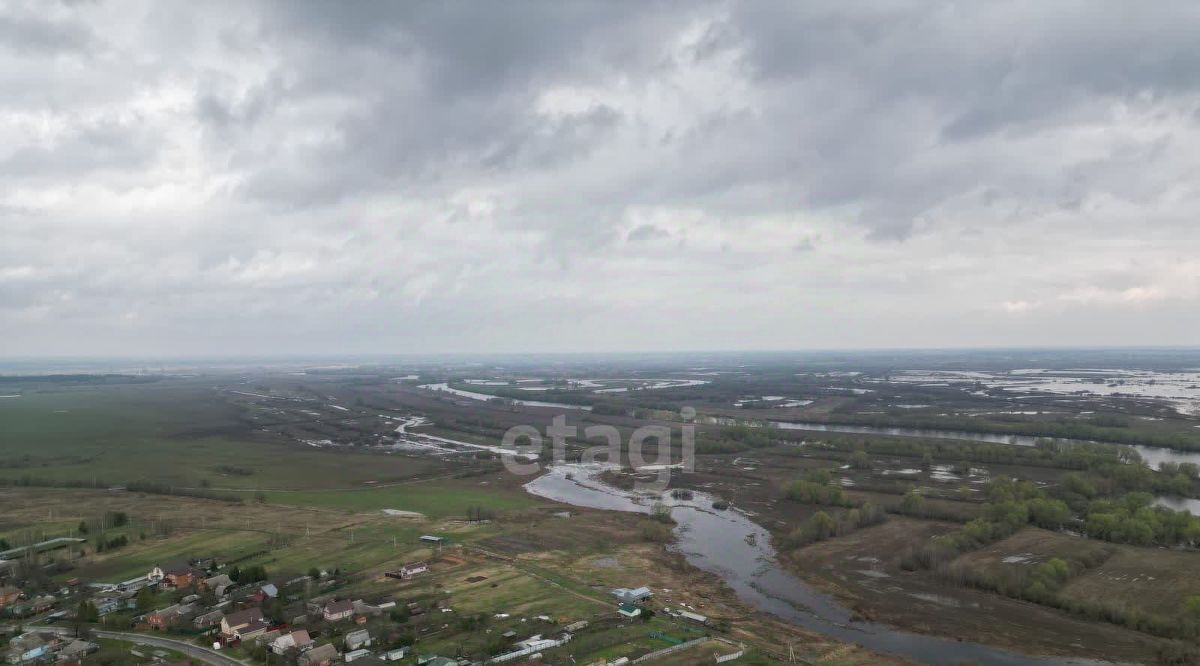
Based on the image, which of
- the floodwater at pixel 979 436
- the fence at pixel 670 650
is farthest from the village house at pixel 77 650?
the floodwater at pixel 979 436

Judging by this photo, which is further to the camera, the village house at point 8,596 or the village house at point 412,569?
the village house at point 412,569

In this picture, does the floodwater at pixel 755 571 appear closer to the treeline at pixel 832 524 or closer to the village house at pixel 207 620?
the treeline at pixel 832 524

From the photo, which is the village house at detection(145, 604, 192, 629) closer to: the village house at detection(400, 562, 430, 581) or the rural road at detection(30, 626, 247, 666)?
the rural road at detection(30, 626, 247, 666)

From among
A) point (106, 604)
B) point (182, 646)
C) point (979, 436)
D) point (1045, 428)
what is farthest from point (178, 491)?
point (1045, 428)

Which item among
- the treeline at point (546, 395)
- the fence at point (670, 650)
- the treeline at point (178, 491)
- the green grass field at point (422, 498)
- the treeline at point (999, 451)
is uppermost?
the treeline at point (546, 395)

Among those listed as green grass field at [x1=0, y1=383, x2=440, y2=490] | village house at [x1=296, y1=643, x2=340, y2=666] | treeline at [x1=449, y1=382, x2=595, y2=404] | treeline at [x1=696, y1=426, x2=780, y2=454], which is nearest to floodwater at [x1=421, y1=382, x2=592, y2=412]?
treeline at [x1=449, y1=382, x2=595, y2=404]

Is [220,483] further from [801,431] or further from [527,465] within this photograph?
[801,431]

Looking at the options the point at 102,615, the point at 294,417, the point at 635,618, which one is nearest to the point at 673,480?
the point at 635,618
